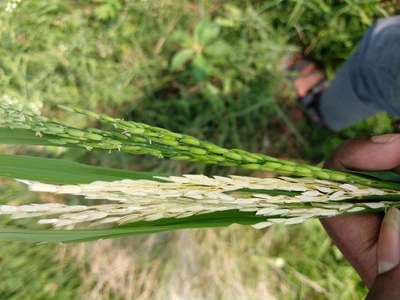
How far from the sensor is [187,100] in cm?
207

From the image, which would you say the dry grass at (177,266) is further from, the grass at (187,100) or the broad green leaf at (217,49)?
the broad green leaf at (217,49)

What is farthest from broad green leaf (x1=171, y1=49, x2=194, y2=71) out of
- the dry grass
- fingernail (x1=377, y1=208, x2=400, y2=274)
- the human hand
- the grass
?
fingernail (x1=377, y1=208, x2=400, y2=274)

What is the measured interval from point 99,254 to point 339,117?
4.04 feet

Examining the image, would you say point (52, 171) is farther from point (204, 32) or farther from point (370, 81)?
point (204, 32)

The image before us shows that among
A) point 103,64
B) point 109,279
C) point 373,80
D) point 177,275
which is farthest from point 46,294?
point 373,80

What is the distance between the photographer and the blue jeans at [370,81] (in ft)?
4.17

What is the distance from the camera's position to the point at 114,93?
6.73 feet

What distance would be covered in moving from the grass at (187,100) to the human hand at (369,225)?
880mm

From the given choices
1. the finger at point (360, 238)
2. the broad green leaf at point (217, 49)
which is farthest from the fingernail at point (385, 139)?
the broad green leaf at point (217, 49)

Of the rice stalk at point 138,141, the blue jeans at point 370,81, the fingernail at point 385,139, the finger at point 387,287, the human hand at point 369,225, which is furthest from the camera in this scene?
the blue jeans at point 370,81

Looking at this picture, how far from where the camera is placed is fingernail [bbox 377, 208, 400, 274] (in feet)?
3.04

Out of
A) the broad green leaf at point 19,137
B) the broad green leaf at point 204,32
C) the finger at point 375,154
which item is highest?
the broad green leaf at point 204,32

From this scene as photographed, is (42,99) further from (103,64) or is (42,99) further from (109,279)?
(109,279)

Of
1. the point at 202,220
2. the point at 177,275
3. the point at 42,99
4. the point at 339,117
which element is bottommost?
the point at 177,275
